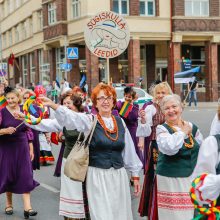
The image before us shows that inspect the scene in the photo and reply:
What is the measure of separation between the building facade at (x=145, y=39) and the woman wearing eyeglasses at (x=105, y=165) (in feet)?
92.0

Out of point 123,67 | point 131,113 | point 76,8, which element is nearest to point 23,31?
point 76,8

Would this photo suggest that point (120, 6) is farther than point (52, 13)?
No

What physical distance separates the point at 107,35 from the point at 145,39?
2818cm

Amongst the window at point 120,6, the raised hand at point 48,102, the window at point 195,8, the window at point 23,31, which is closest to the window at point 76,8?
the window at point 120,6

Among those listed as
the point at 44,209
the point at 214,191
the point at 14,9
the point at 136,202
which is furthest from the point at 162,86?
the point at 14,9

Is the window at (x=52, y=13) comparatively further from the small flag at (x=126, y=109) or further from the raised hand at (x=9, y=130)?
the raised hand at (x=9, y=130)

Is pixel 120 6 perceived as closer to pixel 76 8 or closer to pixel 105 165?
pixel 76 8

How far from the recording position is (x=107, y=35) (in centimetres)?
912

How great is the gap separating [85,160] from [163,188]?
0.91 meters

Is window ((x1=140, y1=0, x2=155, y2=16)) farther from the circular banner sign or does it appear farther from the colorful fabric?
the colorful fabric

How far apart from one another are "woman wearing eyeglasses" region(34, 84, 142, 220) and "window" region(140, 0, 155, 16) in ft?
106

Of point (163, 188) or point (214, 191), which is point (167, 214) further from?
point (214, 191)

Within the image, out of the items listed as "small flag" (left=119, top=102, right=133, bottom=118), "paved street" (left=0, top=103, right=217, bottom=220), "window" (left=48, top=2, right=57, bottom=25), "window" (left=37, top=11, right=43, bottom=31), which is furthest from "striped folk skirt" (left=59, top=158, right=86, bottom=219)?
"window" (left=37, top=11, right=43, bottom=31)

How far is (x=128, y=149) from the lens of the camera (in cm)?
547
